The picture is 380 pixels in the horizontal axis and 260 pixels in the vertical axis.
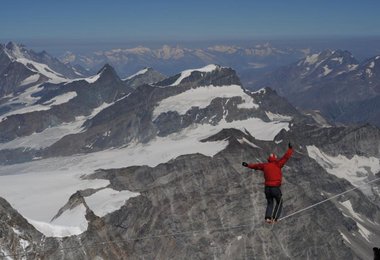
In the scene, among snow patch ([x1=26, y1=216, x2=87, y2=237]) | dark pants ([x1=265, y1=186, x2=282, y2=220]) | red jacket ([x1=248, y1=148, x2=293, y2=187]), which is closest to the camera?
red jacket ([x1=248, y1=148, x2=293, y2=187])

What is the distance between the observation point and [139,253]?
608 ft

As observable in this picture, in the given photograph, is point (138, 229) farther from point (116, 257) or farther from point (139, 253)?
point (116, 257)

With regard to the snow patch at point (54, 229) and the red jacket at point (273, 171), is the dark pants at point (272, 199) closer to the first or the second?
the red jacket at point (273, 171)

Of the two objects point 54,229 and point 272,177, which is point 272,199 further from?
point 54,229

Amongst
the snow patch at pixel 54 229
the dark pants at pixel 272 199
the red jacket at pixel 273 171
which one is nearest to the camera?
the red jacket at pixel 273 171

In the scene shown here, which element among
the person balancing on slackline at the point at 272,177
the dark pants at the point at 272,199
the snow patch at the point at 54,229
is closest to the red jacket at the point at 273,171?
the person balancing on slackline at the point at 272,177

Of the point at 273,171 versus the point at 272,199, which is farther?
the point at 272,199

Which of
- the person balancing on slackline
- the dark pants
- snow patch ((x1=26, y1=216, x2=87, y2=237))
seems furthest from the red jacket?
snow patch ((x1=26, y1=216, x2=87, y2=237))

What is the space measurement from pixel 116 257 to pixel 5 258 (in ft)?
146

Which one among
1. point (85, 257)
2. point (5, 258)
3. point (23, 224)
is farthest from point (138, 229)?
point (5, 258)

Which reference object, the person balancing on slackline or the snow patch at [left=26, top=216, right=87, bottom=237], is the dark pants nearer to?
the person balancing on slackline

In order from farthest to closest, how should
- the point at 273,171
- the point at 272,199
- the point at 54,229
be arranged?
the point at 54,229
the point at 272,199
the point at 273,171

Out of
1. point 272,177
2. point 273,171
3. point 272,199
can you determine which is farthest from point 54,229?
point 273,171

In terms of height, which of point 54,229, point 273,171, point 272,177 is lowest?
point 54,229
